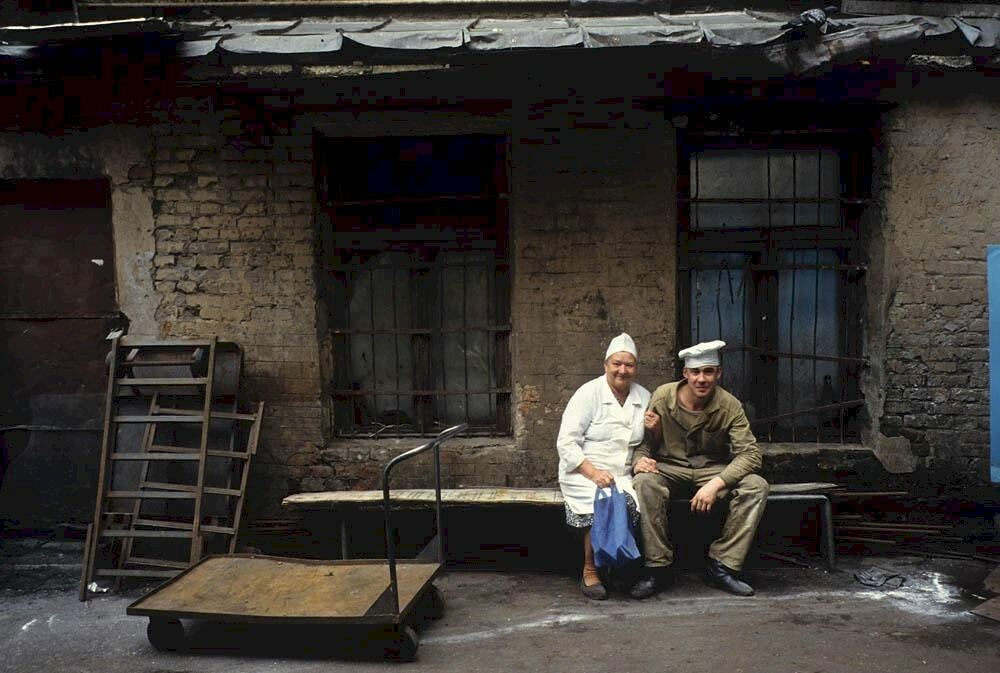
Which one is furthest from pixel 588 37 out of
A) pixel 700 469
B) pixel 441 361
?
pixel 700 469

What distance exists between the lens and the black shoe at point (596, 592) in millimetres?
4586

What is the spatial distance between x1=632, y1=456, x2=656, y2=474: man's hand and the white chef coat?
6cm

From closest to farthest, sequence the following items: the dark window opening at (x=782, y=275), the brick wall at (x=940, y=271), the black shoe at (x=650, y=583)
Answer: the black shoe at (x=650, y=583) → the brick wall at (x=940, y=271) → the dark window opening at (x=782, y=275)

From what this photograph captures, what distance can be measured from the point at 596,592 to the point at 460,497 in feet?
3.29

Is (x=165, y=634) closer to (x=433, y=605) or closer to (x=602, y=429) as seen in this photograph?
(x=433, y=605)

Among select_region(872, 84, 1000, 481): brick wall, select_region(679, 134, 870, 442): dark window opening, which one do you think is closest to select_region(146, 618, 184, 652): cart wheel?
select_region(679, 134, 870, 442): dark window opening

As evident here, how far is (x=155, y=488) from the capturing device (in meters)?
5.12

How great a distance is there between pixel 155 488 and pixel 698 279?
12.8ft

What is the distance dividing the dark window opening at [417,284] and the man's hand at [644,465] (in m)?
1.13

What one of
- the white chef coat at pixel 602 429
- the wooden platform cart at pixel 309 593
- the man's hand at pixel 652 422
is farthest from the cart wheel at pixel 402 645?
the man's hand at pixel 652 422

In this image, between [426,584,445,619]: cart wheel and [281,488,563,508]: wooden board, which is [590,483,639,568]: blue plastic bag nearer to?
[281,488,563,508]: wooden board

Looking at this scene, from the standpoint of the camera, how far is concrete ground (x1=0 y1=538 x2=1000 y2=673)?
376 cm

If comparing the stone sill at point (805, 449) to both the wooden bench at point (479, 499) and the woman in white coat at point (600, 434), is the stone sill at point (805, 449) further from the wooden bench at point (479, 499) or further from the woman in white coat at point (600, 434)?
the woman in white coat at point (600, 434)

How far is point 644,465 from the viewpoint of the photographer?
187 inches
